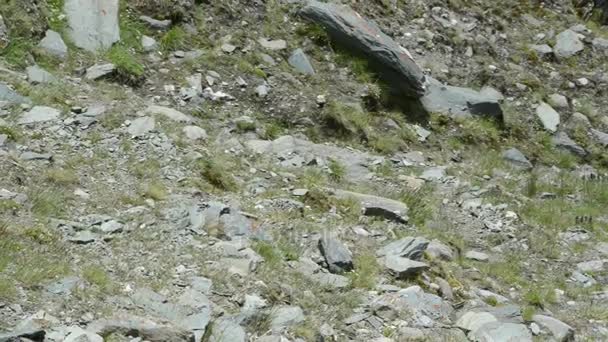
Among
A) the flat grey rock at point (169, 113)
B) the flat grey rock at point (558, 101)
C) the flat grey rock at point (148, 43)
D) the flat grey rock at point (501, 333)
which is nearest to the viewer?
the flat grey rock at point (501, 333)

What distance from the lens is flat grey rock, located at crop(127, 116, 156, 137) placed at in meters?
8.28

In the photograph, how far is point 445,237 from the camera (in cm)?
819

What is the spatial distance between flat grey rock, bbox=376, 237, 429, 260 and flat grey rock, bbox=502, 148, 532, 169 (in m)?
3.83

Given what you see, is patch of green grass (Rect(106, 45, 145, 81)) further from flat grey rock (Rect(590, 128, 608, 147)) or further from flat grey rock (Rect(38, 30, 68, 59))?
flat grey rock (Rect(590, 128, 608, 147))

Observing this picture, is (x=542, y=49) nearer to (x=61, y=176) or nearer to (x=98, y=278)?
(x=61, y=176)

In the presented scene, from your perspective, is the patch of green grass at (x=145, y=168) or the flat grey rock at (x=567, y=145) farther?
the flat grey rock at (x=567, y=145)

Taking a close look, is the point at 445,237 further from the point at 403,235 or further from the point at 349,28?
the point at 349,28

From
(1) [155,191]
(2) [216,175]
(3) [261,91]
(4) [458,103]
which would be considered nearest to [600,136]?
(4) [458,103]

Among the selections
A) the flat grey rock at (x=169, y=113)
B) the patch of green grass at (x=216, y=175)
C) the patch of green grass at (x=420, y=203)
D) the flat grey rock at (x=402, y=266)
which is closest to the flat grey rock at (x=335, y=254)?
the flat grey rock at (x=402, y=266)

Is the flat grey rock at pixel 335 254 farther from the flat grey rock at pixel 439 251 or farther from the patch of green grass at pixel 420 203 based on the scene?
the patch of green grass at pixel 420 203

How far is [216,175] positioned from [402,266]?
2165 mm

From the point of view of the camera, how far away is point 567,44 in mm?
13617

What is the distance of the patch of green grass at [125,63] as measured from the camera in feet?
30.3

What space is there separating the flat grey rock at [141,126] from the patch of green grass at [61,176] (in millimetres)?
1146
